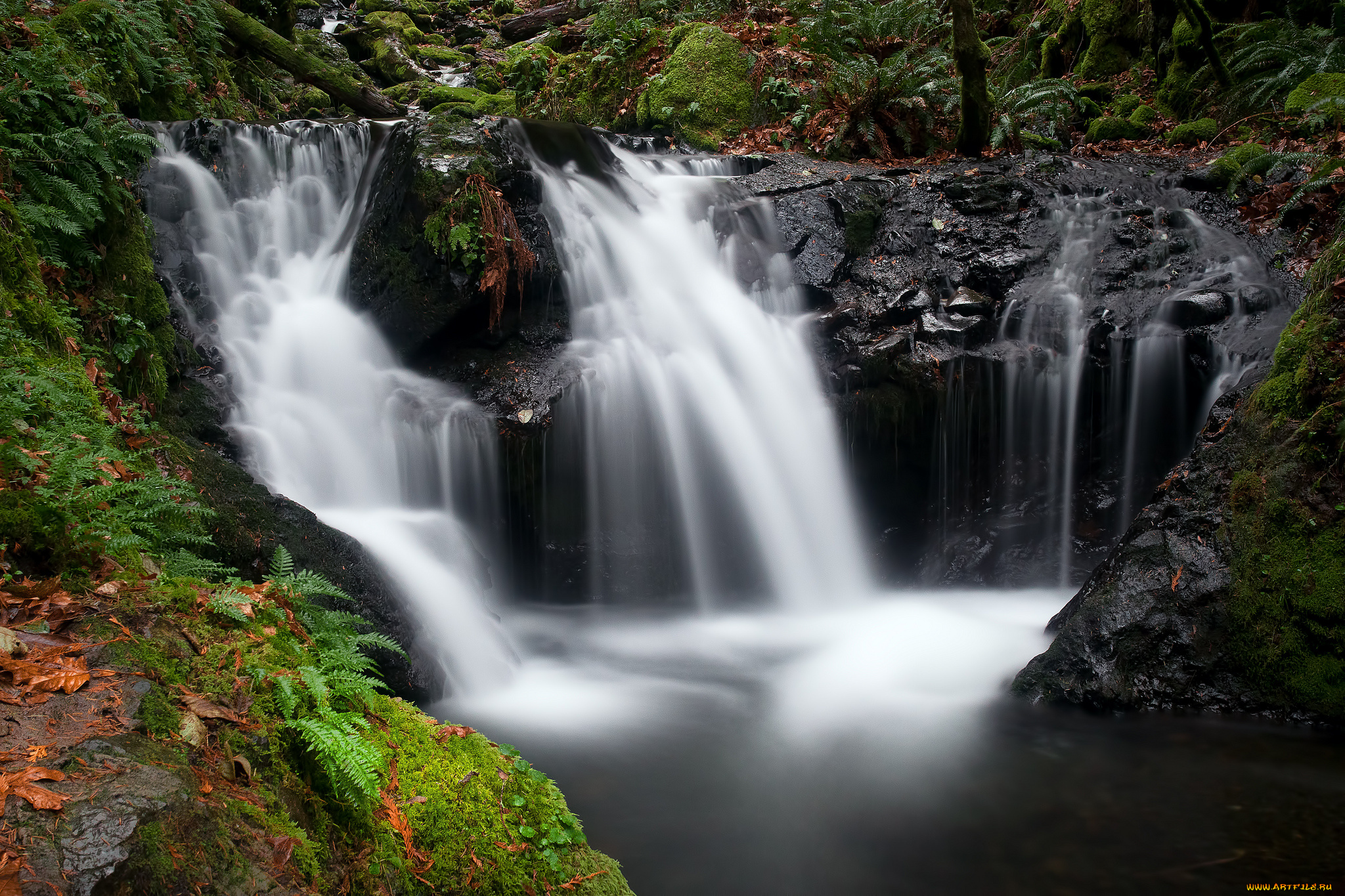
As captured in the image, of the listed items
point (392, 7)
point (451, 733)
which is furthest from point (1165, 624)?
point (392, 7)

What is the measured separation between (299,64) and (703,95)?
19.5 ft

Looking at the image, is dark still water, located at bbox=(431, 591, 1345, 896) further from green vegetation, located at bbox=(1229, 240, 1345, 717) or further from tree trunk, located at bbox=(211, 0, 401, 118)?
tree trunk, located at bbox=(211, 0, 401, 118)

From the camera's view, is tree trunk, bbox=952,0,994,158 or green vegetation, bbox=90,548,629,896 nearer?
green vegetation, bbox=90,548,629,896

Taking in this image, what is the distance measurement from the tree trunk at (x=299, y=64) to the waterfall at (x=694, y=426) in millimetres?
5155

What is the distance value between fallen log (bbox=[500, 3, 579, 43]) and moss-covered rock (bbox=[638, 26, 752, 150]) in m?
7.95

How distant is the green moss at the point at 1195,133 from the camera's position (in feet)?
31.8

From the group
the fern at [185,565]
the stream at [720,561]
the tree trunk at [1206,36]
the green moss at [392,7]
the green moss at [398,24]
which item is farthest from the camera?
the green moss at [392,7]

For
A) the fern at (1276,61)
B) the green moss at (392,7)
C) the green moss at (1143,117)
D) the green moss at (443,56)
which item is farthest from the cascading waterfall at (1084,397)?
the green moss at (392,7)

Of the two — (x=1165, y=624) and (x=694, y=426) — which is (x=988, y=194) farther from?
(x=1165, y=624)

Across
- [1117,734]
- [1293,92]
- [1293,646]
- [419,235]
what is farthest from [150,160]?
[1293,92]

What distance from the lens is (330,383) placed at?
694 centimetres

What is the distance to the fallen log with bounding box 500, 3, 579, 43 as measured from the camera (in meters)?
18.5

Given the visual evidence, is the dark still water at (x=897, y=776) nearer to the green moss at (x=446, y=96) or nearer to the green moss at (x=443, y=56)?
the green moss at (x=446, y=96)

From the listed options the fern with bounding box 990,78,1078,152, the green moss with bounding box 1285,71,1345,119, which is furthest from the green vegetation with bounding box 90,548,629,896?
the green moss with bounding box 1285,71,1345,119
